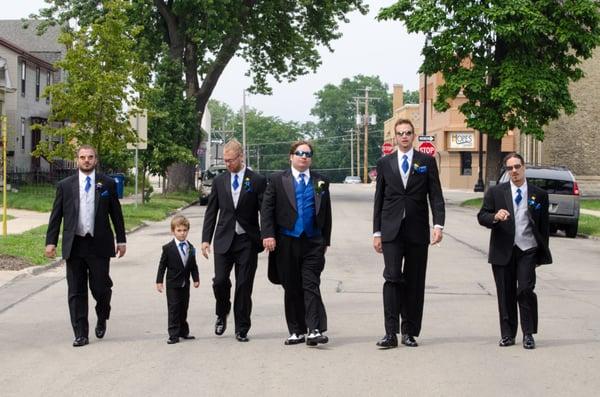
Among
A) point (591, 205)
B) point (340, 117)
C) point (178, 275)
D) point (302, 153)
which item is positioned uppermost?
point (340, 117)

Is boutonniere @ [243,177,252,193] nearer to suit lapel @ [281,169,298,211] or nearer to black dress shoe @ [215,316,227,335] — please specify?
suit lapel @ [281,169,298,211]

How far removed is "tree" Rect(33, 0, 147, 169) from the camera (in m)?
27.9

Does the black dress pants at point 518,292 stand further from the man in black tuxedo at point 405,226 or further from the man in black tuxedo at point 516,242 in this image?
the man in black tuxedo at point 405,226

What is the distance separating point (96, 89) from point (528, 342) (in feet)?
69.4

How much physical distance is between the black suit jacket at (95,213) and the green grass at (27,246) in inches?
270

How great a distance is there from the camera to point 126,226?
2489 centimetres

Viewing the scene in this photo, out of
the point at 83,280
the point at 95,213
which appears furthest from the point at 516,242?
the point at 83,280

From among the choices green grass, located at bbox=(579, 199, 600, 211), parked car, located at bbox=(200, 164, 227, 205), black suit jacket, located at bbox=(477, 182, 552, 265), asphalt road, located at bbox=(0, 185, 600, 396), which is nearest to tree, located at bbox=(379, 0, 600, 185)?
green grass, located at bbox=(579, 199, 600, 211)

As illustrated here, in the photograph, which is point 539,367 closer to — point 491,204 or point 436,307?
point 491,204

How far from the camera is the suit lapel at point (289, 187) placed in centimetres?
861

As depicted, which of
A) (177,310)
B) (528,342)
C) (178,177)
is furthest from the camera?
(178,177)

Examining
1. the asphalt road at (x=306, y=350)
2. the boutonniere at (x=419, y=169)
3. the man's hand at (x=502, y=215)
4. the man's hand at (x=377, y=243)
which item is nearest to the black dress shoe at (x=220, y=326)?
the asphalt road at (x=306, y=350)

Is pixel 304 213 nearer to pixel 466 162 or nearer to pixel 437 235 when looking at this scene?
pixel 437 235

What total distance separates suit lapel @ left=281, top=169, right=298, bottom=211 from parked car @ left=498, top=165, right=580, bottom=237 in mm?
16289
